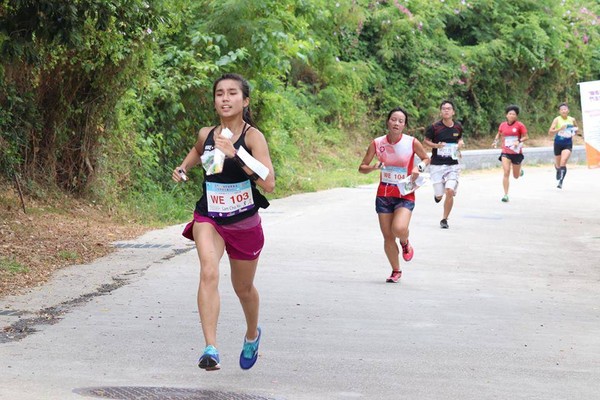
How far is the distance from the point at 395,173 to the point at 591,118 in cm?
804

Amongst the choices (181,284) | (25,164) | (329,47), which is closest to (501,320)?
(181,284)

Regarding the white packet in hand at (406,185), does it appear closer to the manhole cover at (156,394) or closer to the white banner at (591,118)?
the manhole cover at (156,394)

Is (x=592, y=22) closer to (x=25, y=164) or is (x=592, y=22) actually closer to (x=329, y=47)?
(x=329, y=47)

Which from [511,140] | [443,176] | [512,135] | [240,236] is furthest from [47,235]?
[511,140]

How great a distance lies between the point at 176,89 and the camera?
1934 centimetres

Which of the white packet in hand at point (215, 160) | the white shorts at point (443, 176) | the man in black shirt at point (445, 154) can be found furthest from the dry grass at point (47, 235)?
the white shorts at point (443, 176)

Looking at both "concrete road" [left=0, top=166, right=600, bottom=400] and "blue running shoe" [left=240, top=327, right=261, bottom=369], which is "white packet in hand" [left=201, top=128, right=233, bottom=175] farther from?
"concrete road" [left=0, top=166, right=600, bottom=400]

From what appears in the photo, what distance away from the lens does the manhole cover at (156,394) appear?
→ 6418 millimetres

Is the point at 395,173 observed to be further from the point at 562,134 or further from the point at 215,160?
the point at 562,134

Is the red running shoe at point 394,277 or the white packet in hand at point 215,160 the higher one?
the white packet in hand at point 215,160

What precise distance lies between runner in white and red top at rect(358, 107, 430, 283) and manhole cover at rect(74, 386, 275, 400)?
550 cm

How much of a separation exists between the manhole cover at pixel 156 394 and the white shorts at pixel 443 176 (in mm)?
11701

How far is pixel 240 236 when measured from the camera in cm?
724

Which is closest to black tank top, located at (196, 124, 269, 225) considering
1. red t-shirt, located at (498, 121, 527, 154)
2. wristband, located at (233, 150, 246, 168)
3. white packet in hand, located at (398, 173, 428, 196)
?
wristband, located at (233, 150, 246, 168)
